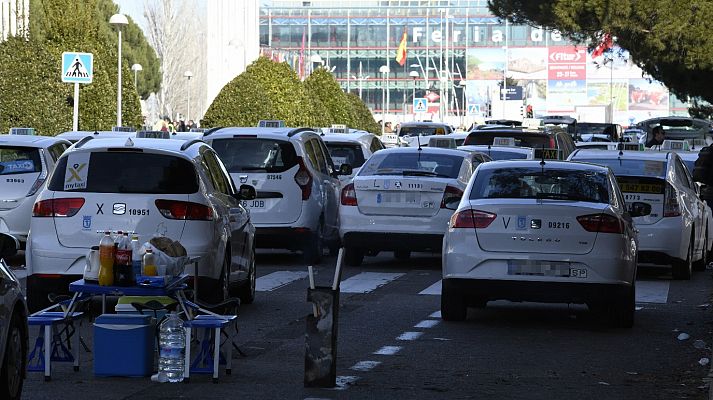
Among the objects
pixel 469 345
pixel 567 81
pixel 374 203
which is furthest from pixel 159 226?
pixel 567 81

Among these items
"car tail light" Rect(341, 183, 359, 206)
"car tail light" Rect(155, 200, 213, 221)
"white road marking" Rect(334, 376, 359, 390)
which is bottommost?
"white road marking" Rect(334, 376, 359, 390)

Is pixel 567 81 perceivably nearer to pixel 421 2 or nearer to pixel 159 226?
pixel 421 2

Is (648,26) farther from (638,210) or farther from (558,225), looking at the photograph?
(558,225)

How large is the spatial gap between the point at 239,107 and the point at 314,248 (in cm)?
2637

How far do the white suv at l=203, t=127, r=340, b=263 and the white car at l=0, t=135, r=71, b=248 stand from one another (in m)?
2.18

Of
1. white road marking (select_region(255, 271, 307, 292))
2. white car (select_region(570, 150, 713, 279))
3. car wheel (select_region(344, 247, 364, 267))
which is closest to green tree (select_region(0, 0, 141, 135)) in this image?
car wheel (select_region(344, 247, 364, 267))

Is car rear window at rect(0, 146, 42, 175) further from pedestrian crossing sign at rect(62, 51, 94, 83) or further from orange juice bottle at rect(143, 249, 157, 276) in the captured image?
orange juice bottle at rect(143, 249, 157, 276)

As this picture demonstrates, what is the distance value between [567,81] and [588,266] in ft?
453

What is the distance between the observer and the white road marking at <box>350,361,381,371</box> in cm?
1130

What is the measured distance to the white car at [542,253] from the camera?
44.8 feet

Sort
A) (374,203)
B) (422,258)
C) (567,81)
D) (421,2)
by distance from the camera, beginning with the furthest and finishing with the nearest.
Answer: (421,2) < (567,81) < (422,258) < (374,203)

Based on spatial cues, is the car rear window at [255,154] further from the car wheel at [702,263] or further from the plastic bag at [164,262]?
the plastic bag at [164,262]

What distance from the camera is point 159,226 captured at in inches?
539

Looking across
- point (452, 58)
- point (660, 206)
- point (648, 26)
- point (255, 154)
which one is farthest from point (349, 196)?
point (452, 58)
